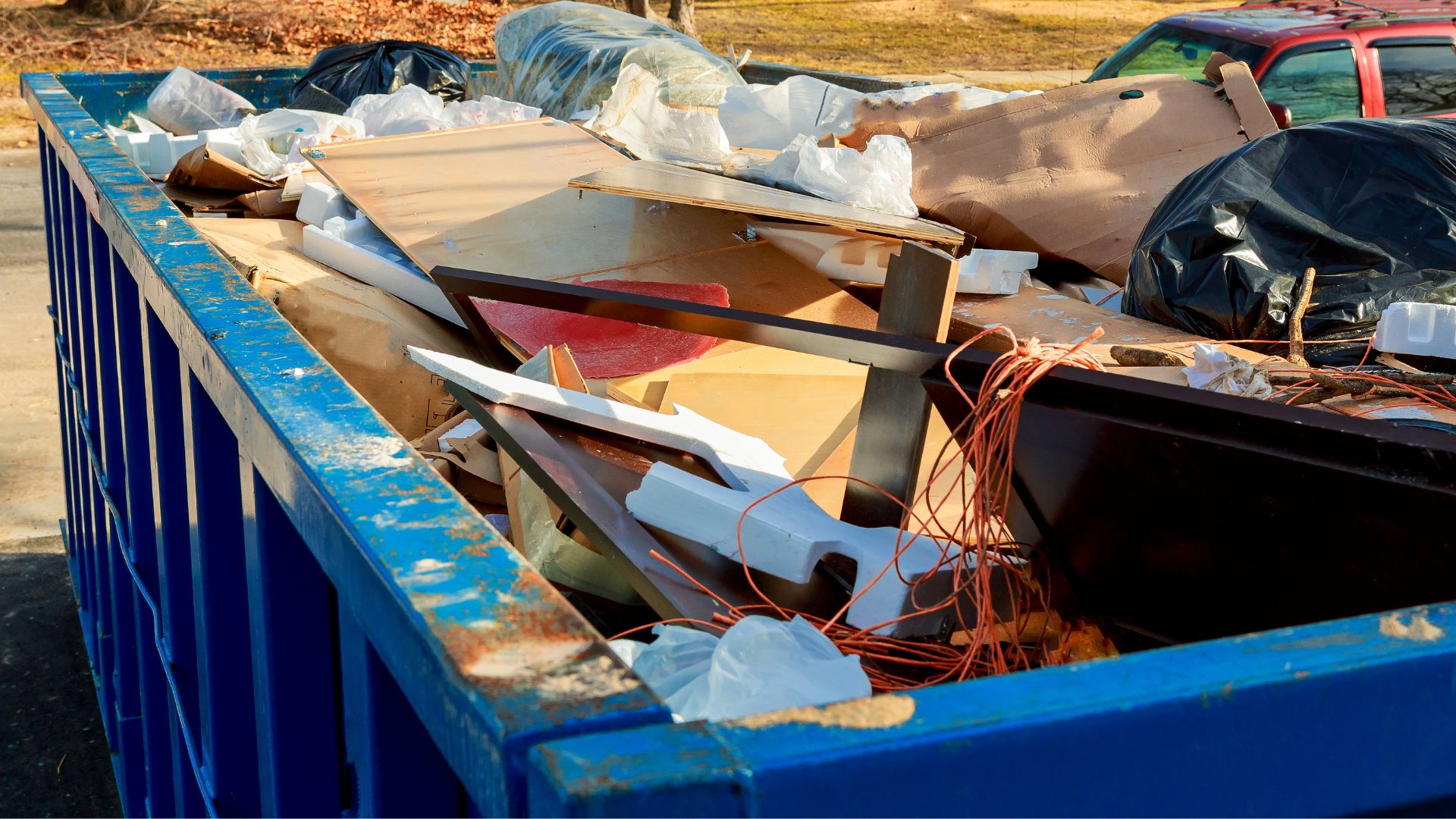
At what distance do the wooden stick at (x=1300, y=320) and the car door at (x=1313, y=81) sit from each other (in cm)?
378

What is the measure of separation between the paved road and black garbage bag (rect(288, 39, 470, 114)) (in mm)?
1648

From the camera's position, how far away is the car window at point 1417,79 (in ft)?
19.5

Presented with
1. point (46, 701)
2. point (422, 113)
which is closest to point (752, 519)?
point (46, 701)

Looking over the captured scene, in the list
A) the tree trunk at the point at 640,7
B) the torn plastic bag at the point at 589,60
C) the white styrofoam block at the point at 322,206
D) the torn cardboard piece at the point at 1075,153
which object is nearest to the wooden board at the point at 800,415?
the torn cardboard piece at the point at 1075,153

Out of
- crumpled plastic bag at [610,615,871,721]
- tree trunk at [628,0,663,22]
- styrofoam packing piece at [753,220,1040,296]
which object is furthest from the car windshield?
tree trunk at [628,0,663,22]

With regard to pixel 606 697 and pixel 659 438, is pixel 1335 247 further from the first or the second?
pixel 606 697

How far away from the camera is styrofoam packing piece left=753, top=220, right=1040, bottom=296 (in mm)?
2641

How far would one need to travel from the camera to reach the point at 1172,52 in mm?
6215

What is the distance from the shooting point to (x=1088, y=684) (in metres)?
0.70

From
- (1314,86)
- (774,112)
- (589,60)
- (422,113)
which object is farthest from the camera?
(1314,86)

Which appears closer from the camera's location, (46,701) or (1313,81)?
(46,701)

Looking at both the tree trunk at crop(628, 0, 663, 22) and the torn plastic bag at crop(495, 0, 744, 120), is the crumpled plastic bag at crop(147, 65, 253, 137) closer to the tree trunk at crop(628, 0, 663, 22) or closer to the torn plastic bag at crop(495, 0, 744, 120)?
the torn plastic bag at crop(495, 0, 744, 120)

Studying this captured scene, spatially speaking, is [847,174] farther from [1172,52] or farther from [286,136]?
[1172,52]

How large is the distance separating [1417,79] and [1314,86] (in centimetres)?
58
